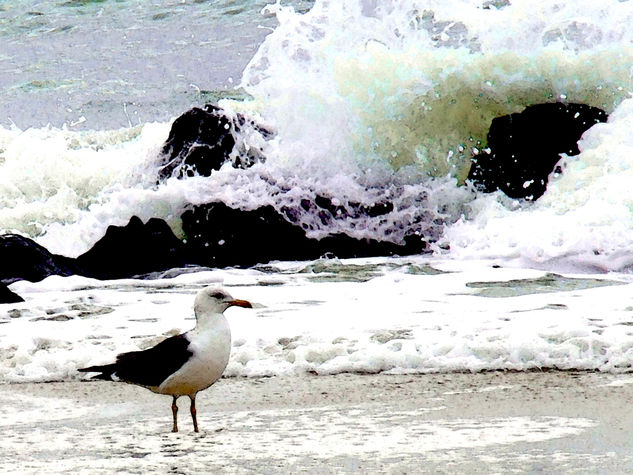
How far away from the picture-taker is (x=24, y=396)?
5516 millimetres

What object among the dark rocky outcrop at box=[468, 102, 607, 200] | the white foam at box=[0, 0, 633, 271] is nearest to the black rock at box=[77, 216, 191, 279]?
the white foam at box=[0, 0, 633, 271]

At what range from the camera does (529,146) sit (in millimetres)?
10664

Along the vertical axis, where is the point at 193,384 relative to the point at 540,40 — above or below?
below

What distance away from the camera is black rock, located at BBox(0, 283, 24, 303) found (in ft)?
25.8

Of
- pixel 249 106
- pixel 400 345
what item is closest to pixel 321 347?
pixel 400 345

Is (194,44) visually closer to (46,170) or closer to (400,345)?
(46,170)

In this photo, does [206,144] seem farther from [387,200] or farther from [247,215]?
[387,200]

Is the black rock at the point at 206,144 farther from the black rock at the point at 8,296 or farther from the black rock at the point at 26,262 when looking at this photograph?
the black rock at the point at 8,296

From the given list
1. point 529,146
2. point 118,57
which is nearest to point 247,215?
point 529,146

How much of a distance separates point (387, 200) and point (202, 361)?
6.57 metres

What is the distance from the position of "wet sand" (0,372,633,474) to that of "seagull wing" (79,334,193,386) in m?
0.25

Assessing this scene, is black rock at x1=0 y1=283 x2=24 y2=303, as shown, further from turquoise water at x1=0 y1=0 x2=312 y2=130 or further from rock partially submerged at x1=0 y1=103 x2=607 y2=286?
turquoise water at x1=0 y1=0 x2=312 y2=130

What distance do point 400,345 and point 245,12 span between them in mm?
16983

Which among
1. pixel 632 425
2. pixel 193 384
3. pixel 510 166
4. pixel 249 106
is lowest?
pixel 632 425
